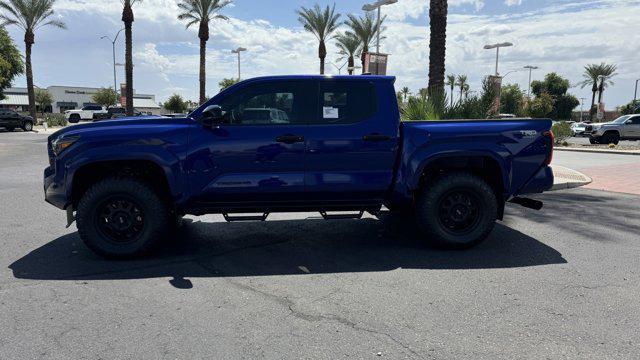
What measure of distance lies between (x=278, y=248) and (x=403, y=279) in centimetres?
168

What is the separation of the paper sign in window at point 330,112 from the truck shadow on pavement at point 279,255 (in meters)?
1.57

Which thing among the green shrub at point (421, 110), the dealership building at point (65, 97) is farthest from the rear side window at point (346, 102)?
the dealership building at point (65, 97)

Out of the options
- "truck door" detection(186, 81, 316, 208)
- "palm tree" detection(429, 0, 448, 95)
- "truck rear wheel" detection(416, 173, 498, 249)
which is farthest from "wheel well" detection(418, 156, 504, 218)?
"palm tree" detection(429, 0, 448, 95)

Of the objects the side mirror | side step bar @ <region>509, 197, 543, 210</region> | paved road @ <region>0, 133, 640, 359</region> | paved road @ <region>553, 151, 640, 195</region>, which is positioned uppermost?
the side mirror

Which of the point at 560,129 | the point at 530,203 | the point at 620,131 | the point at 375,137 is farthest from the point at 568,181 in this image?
the point at 620,131

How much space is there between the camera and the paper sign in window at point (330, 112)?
5.17 metres

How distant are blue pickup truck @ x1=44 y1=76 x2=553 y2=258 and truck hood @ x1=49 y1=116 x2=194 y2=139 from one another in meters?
0.01

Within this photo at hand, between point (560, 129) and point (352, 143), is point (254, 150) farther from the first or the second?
point (560, 129)

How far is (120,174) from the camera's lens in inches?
200

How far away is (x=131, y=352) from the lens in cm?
315

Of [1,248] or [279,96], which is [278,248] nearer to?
[279,96]

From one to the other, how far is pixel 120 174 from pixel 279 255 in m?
1.97

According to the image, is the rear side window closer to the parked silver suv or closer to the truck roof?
the truck roof

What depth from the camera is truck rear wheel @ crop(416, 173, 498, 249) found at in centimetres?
530
